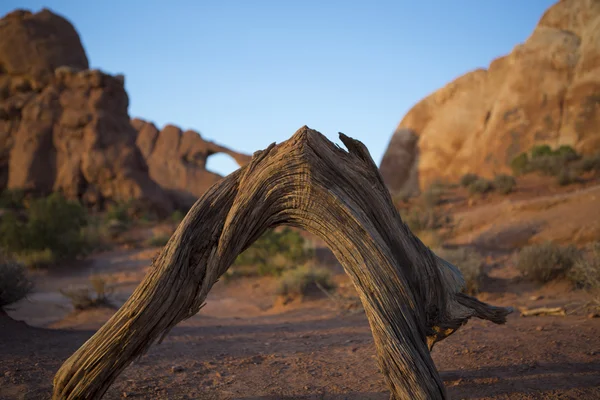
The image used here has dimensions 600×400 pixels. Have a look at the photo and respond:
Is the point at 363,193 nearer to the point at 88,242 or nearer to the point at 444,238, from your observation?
the point at 444,238

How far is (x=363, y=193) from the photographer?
323cm

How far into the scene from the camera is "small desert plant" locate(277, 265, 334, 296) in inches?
396

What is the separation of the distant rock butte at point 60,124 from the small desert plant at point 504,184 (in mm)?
20131

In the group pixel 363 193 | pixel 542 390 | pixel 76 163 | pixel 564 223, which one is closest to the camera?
pixel 363 193

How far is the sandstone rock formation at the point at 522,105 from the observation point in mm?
26766

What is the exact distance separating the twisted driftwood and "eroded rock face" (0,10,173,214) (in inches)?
1035

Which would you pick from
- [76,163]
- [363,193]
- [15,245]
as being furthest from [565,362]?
[76,163]

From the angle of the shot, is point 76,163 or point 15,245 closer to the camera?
point 15,245

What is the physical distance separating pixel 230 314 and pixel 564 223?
888cm

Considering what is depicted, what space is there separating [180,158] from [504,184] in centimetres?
2996

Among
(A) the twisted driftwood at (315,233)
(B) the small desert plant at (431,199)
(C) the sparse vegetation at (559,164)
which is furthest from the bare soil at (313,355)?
(C) the sparse vegetation at (559,164)

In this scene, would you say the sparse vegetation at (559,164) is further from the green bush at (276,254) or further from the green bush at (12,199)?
the green bush at (12,199)

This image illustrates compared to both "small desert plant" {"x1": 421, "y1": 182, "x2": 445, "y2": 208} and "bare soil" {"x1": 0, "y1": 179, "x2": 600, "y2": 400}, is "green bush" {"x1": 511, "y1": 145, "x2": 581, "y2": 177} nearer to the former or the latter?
"small desert plant" {"x1": 421, "y1": 182, "x2": 445, "y2": 208}

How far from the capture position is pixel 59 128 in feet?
94.5
